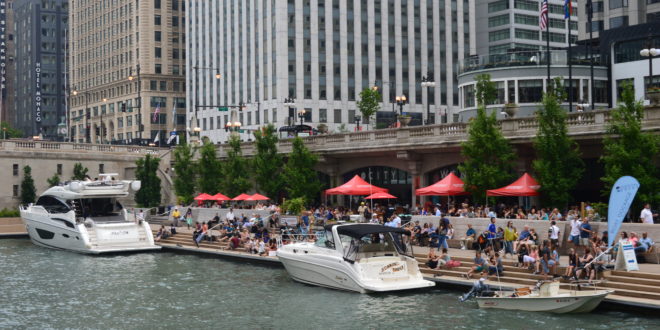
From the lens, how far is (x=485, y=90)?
7119cm

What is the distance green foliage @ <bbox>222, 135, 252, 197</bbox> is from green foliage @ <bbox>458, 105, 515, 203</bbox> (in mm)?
23172

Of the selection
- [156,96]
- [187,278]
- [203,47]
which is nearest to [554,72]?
[187,278]

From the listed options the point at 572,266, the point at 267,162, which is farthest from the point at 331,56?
the point at 572,266

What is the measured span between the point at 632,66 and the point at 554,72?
22.1 ft

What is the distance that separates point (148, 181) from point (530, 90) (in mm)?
35835

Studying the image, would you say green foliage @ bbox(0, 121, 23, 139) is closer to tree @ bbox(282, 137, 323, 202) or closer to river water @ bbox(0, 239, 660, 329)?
tree @ bbox(282, 137, 323, 202)

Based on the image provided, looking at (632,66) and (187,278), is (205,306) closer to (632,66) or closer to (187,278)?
(187,278)

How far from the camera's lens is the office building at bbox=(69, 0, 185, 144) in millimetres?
149375

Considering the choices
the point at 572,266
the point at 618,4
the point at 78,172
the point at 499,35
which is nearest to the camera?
the point at 572,266

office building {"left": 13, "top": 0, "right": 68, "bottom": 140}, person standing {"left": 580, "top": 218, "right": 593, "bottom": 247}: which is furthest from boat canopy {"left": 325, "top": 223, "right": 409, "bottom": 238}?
office building {"left": 13, "top": 0, "right": 68, "bottom": 140}

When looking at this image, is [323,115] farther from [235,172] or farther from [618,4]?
[235,172]

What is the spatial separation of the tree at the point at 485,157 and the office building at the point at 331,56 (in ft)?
204

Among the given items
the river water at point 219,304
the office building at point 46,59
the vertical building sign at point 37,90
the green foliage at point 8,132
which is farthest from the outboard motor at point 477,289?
the office building at point 46,59

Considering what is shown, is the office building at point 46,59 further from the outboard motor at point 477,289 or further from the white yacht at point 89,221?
the outboard motor at point 477,289
